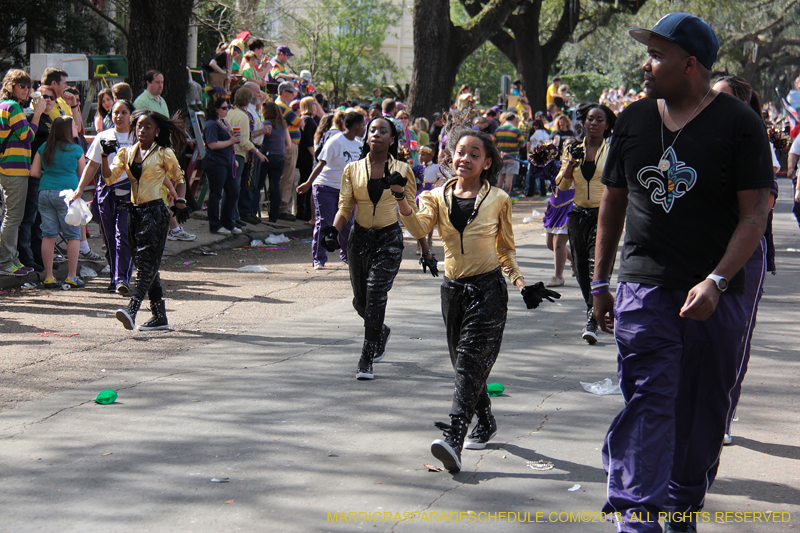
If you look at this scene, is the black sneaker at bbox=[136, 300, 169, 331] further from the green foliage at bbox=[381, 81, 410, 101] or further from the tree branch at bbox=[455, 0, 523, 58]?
the green foliage at bbox=[381, 81, 410, 101]

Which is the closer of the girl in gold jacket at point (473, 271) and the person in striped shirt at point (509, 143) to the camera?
the girl in gold jacket at point (473, 271)

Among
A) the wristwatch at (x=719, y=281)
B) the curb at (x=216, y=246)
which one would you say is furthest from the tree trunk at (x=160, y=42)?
the wristwatch at (x=719, y=281)

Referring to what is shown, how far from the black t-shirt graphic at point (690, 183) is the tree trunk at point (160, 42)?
11.3 metres

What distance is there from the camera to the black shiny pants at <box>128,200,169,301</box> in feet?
25.4

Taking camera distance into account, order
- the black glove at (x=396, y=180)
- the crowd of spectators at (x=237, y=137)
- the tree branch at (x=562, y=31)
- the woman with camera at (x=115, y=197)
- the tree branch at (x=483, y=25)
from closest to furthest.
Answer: the black glove at (x=396, y=180) < the woman with camera at (x=115, y=197) < the crowd of spectators at (x=237, y=137) < the tree branch at (x=483, y=25) < the tree branch at (x=562, y=31)

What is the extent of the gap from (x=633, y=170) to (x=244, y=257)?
31.2 feet

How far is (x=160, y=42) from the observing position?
13.6 m

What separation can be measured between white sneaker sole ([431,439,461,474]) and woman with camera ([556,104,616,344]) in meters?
3.40

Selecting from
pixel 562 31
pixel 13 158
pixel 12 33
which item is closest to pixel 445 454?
pixel 13 158

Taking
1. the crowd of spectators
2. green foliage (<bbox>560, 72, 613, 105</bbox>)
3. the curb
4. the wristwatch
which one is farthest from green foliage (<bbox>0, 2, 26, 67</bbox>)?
green foliage (<bbox>560, 72, 613, 105</bbox>)

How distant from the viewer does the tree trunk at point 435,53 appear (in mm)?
20266

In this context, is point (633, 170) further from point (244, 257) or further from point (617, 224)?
point (244, 257)

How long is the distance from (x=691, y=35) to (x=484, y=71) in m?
53.4

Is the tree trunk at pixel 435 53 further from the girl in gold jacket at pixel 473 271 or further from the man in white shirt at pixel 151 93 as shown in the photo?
the girl in gold jacket at pixel 473 271
